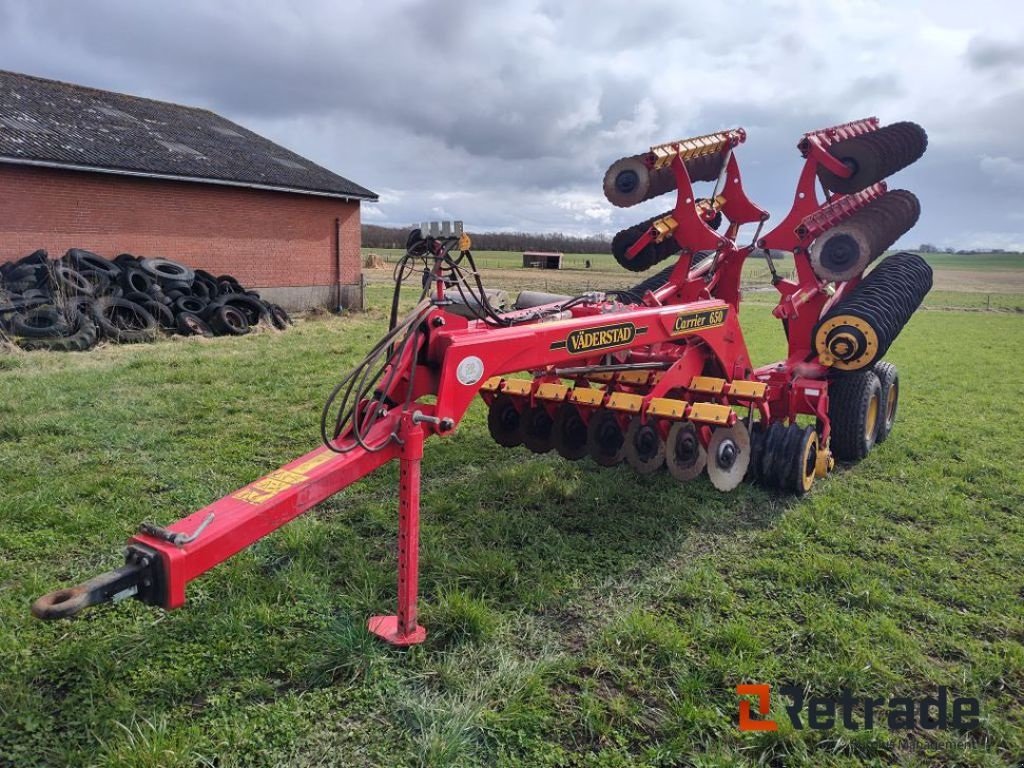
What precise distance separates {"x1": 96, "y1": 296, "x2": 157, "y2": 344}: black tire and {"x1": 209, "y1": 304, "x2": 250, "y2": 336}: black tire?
3.49 ft

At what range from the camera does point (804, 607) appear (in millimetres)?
3961

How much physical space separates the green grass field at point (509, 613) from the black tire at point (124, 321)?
17.9ft

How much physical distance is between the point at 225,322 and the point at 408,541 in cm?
1173

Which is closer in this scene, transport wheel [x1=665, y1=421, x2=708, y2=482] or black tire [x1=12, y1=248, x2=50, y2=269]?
transport wheel [x1=665, y1=421, x2=708, y2=482]

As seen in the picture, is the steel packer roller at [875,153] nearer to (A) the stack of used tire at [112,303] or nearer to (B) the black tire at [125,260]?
(A) the stack of used tire at [112,303]

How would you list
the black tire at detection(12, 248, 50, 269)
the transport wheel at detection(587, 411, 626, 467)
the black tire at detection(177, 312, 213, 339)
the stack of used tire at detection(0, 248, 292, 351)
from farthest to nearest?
the black tire at detection(12, 248, 50, 269)
the black tire at detection(177, 312, 213, 339)
the stack of used tire at detection(0, 248, 292, 351)
the transport wheel at detection(587, 411, 626, 467)

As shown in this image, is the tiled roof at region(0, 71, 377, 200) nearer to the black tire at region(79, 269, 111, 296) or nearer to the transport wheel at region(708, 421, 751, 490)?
the black tire at region(79, 269, 111, 296)

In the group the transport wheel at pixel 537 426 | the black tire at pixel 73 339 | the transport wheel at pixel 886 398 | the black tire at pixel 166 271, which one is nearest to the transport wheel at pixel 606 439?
the transport wheel at pixel 537 426

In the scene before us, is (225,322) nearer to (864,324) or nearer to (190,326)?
(190,326)

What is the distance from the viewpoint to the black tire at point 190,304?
13.5 metres

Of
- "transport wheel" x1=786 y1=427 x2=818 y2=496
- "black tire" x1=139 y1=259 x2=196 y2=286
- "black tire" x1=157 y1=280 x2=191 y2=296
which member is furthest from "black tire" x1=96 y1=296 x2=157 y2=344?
"transport wheel" x1=786 y1=427 x2=818 y2=496

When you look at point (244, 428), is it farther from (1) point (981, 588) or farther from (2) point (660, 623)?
(1) point (981, 588)

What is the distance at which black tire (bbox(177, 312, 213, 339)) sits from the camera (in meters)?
13.2

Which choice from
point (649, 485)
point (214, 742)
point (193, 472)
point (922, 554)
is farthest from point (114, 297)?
point (922, 554)
